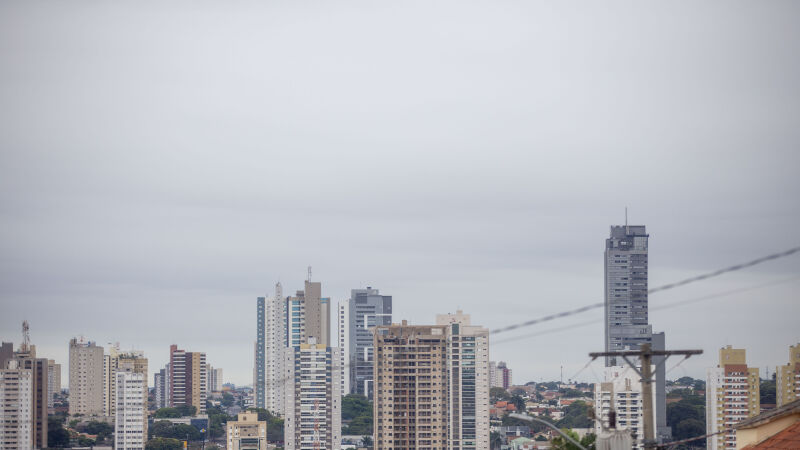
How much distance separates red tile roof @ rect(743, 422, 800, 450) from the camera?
13.4 meters

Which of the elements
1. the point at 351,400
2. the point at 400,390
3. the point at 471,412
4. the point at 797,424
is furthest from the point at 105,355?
the point at 797,424

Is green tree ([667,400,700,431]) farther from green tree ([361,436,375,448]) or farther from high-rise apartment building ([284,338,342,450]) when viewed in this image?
high-rise apartment building ([284,338,342,450])

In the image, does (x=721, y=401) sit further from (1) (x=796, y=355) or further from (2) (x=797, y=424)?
(2) (x=797, y=424)

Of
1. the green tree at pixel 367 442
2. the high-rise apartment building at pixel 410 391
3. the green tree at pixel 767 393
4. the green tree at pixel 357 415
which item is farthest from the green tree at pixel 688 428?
the green tree at pixel 357 415

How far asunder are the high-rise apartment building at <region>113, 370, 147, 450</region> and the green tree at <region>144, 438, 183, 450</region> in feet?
6.46

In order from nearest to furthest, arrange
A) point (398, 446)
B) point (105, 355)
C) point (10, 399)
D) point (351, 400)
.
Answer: point (398, 446) < point (10, 399) < point (351, 400) < point (105, 355)

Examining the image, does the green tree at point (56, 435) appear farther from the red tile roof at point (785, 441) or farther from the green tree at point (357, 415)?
the red tile roof at point (785, 441)

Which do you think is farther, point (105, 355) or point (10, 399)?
point (105, 355)

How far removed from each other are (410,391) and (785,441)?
8352 centimetres

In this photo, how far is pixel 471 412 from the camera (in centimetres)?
11456

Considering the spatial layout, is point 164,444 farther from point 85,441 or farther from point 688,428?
point 688,428

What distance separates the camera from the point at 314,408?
12625 centimetres

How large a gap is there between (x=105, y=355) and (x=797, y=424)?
193 m

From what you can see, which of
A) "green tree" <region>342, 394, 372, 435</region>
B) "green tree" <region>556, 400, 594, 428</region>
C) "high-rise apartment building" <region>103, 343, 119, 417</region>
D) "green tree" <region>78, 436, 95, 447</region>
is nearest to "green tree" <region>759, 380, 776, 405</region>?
"green tree" <region>556, 400, 594, 428</region>
